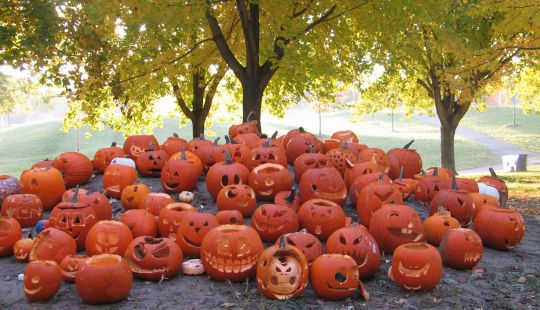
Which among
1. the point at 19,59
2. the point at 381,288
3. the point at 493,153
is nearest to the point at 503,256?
the point at 381,288

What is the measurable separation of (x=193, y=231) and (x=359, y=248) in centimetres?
208

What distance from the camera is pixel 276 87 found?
1781cm

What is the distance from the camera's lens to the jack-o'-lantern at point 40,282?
512cm

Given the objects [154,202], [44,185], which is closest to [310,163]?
[154,202]

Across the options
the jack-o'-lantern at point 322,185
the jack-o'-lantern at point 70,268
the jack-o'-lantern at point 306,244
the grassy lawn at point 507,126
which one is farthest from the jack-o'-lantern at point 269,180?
the grassy lawn at point 507,126

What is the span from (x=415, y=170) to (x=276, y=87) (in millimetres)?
8995

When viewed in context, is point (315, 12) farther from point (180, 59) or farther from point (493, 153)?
point (493, 153)

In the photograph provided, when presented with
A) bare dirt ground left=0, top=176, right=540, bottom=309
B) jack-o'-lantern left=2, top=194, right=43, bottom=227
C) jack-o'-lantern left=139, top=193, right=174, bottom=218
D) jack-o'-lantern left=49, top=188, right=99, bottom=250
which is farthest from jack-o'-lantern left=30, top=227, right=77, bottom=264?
jack-o'-lantern left=2, top=194, right=43, bottom=227

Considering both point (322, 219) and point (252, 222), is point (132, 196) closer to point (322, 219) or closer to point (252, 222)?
point (252, 222)

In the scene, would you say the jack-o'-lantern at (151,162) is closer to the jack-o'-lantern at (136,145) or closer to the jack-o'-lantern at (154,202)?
the jack-o'-lantern at (136,145)

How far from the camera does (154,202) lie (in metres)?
7.36

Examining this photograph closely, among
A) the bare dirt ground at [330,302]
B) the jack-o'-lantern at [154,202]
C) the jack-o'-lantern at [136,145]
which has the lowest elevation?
the bare dirt ground at [330,302]

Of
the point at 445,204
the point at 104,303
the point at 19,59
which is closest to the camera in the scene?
the point at 104,303

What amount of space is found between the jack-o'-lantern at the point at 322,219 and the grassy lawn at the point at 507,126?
117 ft
